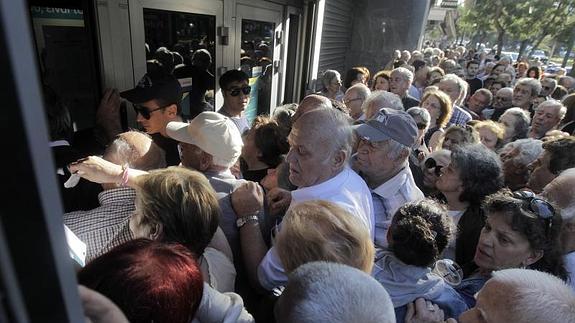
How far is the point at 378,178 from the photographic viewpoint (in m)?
2.22

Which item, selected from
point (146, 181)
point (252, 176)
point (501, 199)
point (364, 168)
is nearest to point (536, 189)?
point (501, 199)

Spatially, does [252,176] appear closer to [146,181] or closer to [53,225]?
[146,181]

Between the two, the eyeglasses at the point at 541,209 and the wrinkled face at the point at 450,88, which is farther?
the wrinkled face at the point at 450,88

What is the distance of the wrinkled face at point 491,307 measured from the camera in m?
1.08

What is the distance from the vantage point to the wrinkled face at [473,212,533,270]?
158 centimetres

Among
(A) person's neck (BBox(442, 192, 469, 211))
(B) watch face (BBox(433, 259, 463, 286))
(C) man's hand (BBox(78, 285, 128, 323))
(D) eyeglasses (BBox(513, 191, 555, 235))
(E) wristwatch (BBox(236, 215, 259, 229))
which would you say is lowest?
(B) watch face (BBox(433, 259, 463, 286))

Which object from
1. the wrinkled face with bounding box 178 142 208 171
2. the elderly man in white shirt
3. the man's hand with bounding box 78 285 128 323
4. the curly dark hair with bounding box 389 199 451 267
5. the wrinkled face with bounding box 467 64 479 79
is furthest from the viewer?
the wrinkled face with bounding box 467 64 479 79

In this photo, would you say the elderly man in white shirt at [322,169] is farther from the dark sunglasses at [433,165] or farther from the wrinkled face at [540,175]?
the wrinkled face at [540,175]

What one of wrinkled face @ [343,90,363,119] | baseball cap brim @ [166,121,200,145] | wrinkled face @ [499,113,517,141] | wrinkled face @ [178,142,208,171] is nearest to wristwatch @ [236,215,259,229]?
wrinkled face @ [178,142,208,171]

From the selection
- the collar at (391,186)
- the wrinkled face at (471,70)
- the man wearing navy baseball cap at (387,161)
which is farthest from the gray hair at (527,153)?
the wrinkled face at (471,70)

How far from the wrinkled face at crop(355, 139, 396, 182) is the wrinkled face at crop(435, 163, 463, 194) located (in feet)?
1.07

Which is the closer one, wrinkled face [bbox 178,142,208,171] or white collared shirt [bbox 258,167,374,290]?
white collared shirt [bbox 258,167,374,290]

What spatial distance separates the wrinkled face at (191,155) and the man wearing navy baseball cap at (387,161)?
102cm

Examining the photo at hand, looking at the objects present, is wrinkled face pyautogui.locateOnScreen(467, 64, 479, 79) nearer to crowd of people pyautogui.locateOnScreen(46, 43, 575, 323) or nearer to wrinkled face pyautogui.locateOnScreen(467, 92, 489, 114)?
wrinkled face pyautogui.locateOnScreen(467, 92, 489, 114)
